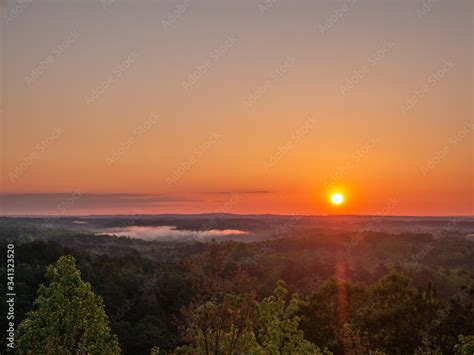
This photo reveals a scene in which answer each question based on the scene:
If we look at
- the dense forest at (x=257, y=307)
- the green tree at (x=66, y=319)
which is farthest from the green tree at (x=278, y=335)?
the green tree at (x=66, y=319)

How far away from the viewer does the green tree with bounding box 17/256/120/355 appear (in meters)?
29.5

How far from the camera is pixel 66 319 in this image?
98.8 ft

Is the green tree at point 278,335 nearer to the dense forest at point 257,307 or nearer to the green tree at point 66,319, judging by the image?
the dense forest at point 257,307

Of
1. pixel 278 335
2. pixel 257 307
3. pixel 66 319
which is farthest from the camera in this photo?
pixel 278 335

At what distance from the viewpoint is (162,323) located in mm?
88500

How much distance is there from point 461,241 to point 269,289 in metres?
123

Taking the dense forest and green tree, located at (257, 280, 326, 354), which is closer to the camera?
the dense forest

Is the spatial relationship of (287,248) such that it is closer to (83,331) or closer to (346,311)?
(346,311)

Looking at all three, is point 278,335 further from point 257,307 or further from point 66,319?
point 257,307

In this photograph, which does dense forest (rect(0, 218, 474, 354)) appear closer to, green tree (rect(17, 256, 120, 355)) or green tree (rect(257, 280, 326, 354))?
green tree (rect(257, 280, 326, 354))

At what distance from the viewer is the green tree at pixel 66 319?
29.5m

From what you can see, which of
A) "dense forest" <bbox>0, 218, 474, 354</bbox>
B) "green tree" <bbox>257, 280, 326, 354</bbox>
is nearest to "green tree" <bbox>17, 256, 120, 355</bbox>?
"dense forest" <bbox>0, 218, 474, 354</bbox>

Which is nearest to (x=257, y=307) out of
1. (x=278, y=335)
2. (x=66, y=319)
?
(x=278, y=335)

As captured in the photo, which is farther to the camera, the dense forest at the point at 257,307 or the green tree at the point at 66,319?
the green tree at the point at 66,319
